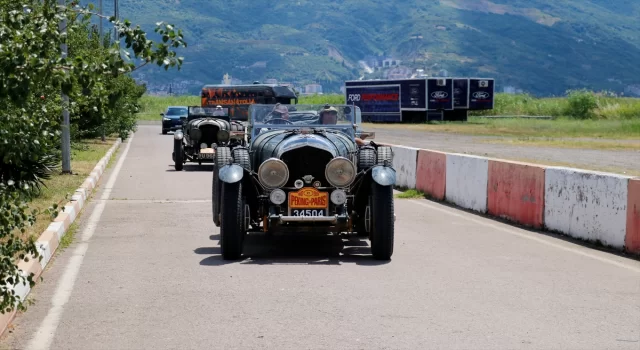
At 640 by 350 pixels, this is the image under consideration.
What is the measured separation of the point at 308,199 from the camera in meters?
11.0

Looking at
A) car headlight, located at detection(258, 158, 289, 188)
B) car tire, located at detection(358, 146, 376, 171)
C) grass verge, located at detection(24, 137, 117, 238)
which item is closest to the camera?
car headlight, located at detection(258, 158, 289, 188)

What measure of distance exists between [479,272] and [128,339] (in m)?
4.10

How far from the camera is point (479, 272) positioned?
10.4 metres

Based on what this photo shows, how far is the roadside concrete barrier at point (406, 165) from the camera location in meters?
20.4

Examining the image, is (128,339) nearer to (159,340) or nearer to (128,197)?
(159,340)

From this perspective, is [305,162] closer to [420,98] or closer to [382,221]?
[382,221]

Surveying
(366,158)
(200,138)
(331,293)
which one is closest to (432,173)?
(366,158)

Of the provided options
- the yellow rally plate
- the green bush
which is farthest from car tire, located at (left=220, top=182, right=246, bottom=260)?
the green bush

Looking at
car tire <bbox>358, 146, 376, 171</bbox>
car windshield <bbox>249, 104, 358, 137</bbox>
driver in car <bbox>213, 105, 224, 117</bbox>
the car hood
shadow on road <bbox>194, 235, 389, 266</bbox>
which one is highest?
car windshield <bbox>249, 104, 358, 137</bbox>

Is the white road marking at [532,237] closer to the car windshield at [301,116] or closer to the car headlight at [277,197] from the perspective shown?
the car windshield at [301,116]

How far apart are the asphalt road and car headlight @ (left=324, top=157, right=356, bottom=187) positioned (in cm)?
80

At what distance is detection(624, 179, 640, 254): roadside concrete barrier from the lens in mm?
11781

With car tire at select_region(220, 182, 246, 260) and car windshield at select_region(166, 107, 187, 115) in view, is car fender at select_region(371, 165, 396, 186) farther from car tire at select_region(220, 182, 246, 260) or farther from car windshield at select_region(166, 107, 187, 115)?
car windshield at select_region(166, 107, 187, 115)

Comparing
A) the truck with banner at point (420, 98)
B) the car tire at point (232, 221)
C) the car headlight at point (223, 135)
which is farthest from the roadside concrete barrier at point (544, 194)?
the truck with banner at point (420, 98)
